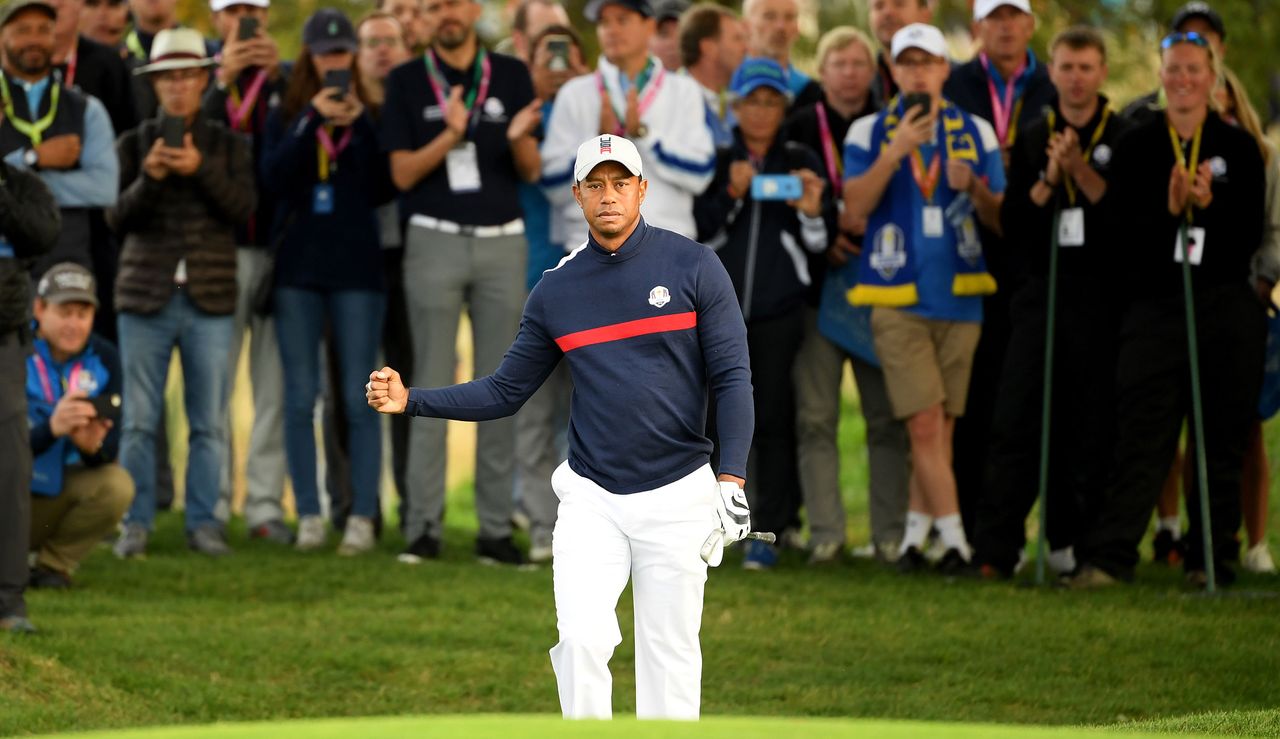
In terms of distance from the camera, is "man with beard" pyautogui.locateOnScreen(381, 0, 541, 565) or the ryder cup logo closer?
the ryder cup logo

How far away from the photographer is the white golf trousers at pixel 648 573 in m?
6.63

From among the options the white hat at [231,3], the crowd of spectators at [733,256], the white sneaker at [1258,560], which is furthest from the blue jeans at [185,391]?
the white sneaker at [1258,560]

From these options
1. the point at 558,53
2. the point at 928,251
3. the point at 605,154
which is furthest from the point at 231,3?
the point at 605,154

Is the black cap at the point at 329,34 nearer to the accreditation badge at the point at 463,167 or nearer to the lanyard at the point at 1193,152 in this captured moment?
the accreditation badge at the point at 463,167

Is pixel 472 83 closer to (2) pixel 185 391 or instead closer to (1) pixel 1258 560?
(2) pixel 185 391

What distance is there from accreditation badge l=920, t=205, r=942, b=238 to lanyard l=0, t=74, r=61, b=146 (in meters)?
4.68

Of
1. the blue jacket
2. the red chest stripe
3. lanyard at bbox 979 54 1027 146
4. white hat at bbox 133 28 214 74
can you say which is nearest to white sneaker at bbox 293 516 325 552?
the blue jacket

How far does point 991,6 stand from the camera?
38.6 ft

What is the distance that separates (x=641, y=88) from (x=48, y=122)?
321cm

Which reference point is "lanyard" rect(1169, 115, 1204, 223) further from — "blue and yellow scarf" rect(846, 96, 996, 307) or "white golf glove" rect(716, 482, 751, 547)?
"white golf glove" rect(716, 482, 751, 547)

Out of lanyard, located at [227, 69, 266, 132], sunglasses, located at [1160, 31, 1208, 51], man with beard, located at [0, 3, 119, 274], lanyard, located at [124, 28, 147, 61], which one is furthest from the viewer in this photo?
lanyard, located at [124, 28, 147, 61]

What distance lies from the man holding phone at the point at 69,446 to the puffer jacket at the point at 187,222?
0.89 meters

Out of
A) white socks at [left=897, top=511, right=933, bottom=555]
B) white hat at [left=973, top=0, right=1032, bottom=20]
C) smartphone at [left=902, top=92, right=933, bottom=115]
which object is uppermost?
white hat at [left=973, top=0, right=1032, bottom=20]

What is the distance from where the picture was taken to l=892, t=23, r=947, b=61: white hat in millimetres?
11102
